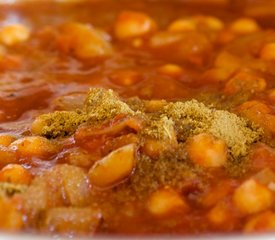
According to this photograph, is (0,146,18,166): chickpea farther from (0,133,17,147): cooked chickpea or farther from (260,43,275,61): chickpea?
(260,43,275,61): chickpea

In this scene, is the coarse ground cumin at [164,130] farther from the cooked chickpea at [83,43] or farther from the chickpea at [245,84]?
the cooked chickpea at [83,43]

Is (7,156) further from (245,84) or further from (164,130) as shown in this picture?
(245,84)

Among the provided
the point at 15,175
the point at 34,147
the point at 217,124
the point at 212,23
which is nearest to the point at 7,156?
the point at 34,147

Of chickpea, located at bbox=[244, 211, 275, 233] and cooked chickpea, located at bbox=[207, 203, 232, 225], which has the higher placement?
chickpea, located at bbox=[244, 211, 275, 233]

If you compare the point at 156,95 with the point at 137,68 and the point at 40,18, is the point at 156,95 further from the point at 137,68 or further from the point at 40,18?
the point at 40,18

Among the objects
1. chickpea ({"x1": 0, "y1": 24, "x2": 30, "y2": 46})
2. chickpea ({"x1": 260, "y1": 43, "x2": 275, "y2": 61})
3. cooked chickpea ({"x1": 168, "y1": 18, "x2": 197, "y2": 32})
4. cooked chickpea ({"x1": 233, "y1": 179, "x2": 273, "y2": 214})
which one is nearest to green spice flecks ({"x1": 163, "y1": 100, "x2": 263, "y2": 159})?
cooked chickpea ({"x1": 233, "y1": 179, "x2": 273, "y2": 214})

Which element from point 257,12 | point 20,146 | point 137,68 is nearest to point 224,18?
point 257,12
